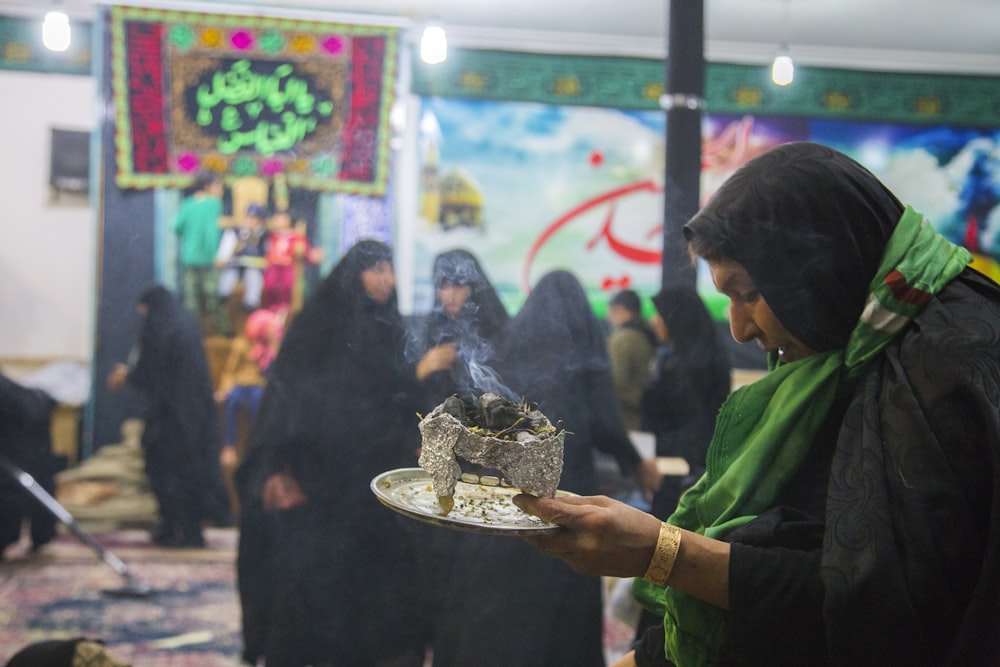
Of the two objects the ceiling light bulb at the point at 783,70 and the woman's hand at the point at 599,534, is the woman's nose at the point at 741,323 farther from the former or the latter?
the ceiling light bulb at the point at 783,70

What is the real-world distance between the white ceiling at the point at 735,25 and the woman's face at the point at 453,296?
3.04 metres

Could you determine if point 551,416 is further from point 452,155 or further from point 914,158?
point 914,158

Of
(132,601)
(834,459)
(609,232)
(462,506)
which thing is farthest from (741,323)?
(609,232)

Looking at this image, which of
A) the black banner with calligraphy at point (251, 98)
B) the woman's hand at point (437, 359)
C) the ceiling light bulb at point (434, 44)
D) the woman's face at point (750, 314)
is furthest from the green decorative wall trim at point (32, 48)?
the woman's face at point (750, 314)

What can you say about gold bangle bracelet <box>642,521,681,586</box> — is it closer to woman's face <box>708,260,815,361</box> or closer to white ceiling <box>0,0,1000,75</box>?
woman's face <box>708,260,815,361</box>

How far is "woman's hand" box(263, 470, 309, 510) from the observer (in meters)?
2.48

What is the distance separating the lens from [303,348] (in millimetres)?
2404

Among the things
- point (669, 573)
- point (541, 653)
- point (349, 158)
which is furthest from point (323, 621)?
point (349, 158)

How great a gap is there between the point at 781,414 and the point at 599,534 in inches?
14.2

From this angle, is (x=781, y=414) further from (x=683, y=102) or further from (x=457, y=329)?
(x=683, y=102)

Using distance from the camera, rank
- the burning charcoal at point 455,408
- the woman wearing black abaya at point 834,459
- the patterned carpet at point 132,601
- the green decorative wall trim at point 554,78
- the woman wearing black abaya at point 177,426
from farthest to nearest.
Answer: the green decorative wall trim at point 554,78, the woman wearing black abaya at point 177,426, the patterned carpet at point 132,601, the burning charcoal at point 455,408, the woman wearing black abaya at point 834,459

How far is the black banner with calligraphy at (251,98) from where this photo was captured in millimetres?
4508

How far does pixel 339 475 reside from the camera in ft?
7.88

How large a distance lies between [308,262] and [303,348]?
1.83m
